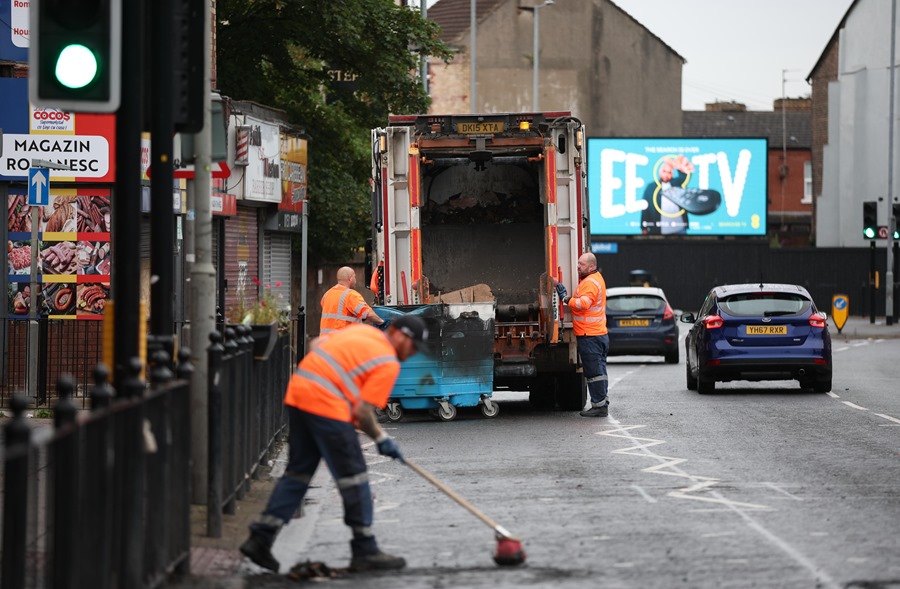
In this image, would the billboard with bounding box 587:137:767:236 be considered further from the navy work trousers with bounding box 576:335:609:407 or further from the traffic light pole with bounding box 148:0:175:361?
the traffic light pole with bounding box 148:0:175:361

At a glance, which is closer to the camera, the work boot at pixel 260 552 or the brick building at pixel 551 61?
the work boot at pixel 260 552

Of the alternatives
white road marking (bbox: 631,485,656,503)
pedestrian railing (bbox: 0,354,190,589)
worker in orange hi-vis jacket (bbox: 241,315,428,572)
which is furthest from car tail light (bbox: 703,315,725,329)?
pedestrian railing (bbox: 0,354,190,589)

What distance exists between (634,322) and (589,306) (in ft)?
44.3

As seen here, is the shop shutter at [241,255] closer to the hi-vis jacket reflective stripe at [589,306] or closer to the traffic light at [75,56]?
the hi-vis jacket reflective stripe at [589,306]

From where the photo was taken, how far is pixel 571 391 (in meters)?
18.8

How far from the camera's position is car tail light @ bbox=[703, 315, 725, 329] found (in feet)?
70.4

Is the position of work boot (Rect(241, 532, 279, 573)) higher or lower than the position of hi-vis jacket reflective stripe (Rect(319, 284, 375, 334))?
lower

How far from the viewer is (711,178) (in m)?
60.9

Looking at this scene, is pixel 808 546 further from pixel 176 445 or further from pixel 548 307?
pixel 548 307

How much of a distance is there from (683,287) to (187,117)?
184 ft

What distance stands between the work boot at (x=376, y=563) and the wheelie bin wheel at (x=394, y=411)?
9126 mm

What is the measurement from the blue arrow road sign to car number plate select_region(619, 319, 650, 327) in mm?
15132

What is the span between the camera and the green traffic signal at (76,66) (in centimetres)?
784

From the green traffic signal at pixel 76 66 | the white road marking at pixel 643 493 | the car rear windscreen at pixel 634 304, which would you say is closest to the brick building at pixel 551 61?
the car rear windscreen at pixel 634 304
